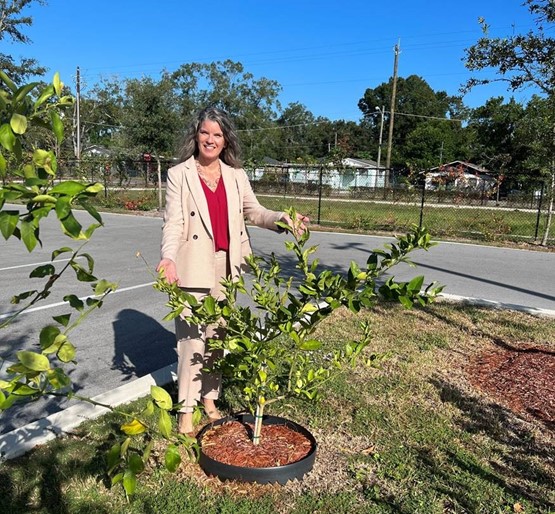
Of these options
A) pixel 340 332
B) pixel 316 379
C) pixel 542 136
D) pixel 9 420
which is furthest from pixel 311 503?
pixel 542 136

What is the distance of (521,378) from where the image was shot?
4258 mm

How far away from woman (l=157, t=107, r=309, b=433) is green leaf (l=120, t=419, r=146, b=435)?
1.49 meters

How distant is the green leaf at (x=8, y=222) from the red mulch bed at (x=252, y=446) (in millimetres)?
2192

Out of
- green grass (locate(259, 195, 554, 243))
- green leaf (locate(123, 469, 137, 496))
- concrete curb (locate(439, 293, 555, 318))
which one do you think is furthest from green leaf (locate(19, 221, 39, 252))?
green grass (locate(259, 195, 554, 243))

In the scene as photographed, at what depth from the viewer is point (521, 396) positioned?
3986 mm

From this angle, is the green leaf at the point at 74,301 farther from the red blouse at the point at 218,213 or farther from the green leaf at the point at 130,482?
the red blouse at the point at 218,213

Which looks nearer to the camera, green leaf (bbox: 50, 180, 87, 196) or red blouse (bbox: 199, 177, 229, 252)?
green leaf (bbox: 50, 180, 87, 196)

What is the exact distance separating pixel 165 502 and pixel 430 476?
1406mm

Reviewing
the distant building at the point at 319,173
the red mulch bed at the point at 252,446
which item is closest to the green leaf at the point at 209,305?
the red mulch bed at the point at 252,446

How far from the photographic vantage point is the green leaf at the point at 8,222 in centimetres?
89

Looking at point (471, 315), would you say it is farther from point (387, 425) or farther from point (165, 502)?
point (165, 502)

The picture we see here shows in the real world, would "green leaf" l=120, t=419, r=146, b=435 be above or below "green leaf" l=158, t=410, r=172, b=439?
below

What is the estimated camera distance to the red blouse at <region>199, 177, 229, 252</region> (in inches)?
121

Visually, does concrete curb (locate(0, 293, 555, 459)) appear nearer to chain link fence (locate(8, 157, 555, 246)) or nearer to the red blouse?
the red blouse
